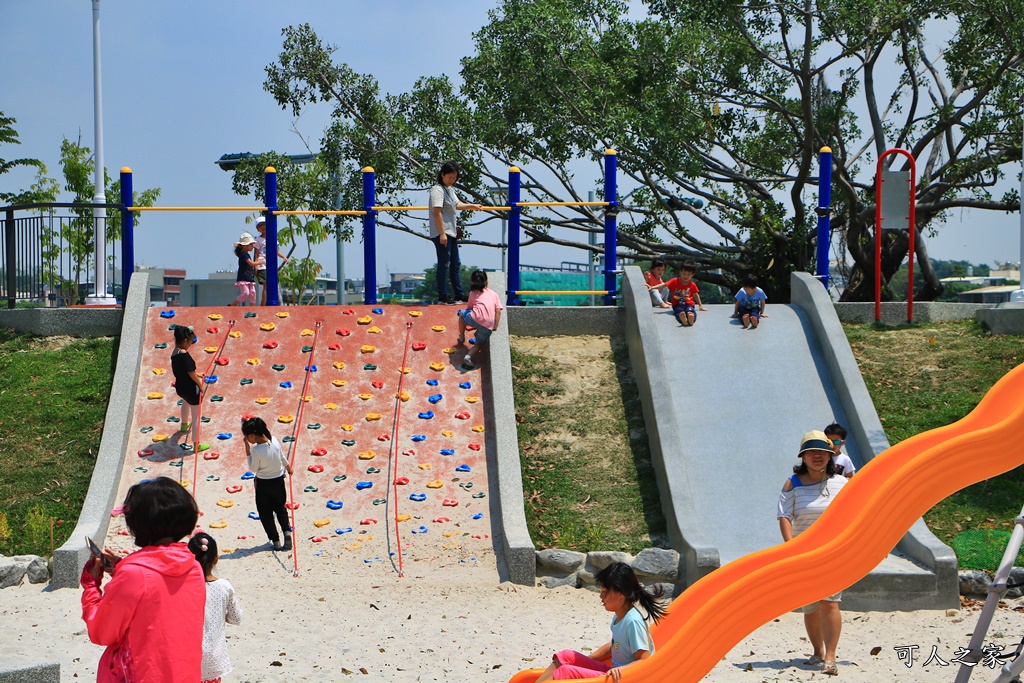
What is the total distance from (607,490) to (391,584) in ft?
7.96

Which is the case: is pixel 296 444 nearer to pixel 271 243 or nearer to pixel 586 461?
pixel 586 461

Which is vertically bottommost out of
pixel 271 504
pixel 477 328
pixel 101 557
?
pixel 271 504

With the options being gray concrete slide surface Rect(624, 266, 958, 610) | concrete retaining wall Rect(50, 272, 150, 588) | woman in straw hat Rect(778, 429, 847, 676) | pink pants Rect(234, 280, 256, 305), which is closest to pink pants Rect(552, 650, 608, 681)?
woman in straw hat Rect(778, 429, 847, 676)

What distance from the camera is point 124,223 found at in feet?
43.2

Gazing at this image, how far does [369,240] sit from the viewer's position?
14.0 m

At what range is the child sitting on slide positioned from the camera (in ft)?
17.3

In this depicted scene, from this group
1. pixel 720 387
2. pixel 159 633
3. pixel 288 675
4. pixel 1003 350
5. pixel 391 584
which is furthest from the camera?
pixel 1003 350

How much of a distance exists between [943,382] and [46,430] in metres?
9.64

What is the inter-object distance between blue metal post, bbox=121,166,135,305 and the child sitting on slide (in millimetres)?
9466

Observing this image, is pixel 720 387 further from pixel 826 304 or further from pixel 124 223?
pixel 124 223

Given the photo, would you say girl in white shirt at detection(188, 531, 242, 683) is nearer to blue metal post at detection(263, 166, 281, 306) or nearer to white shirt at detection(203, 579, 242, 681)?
white shirt at detection(203, 579, 242, 681)

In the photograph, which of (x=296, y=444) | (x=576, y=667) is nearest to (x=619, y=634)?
(x=576, y=667)

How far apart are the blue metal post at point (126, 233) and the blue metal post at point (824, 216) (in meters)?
8.85

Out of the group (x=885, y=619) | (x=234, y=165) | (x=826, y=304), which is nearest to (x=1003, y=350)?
(x=826, y=304)
